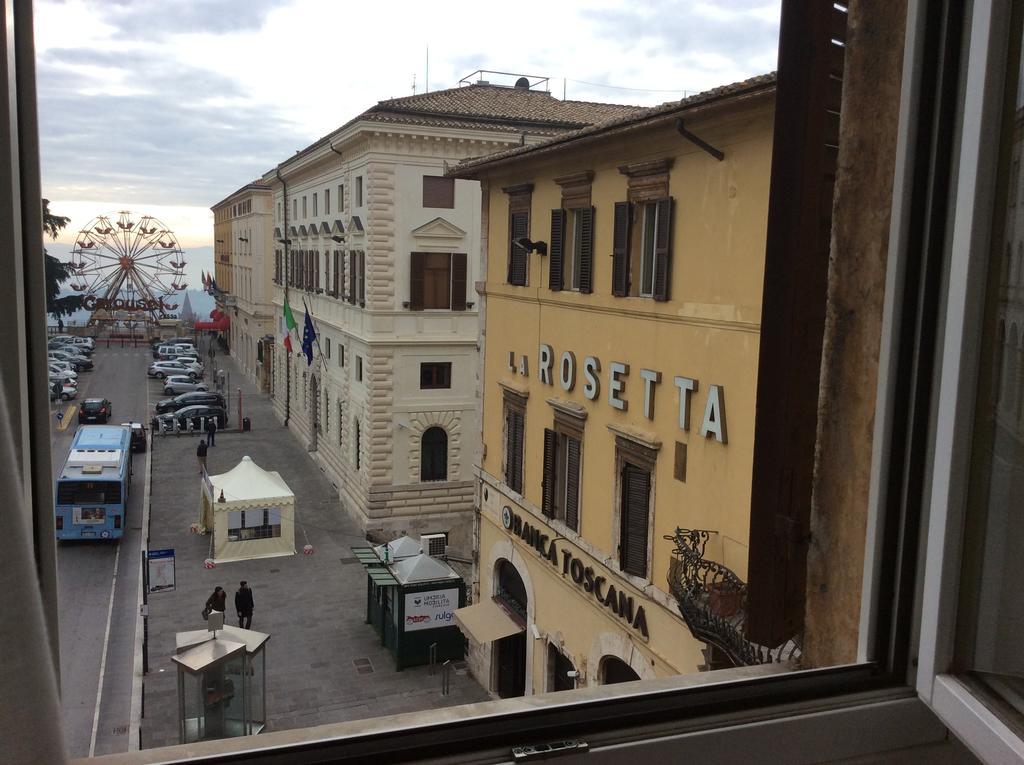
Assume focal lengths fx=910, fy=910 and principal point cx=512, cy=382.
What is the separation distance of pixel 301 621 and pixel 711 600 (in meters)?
8.27

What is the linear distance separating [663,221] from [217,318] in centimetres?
3541

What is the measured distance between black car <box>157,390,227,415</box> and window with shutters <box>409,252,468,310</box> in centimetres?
1201

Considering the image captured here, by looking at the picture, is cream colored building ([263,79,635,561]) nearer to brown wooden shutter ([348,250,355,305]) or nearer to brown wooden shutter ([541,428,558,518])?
brown wooden shutter ([348,250,355,305])

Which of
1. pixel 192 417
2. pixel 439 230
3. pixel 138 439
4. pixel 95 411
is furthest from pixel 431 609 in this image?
pixel 192 417

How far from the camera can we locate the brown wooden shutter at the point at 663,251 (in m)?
7.04

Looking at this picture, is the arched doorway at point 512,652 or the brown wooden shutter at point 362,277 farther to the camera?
the brown wooden shutter at point 362,277

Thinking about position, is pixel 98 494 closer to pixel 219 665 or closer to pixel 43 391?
pixel 219 665

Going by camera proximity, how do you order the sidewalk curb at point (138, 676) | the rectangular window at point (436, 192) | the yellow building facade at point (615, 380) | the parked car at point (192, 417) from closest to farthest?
1. the yellow building facade at point (615, 380)
2. the sidewalk curb at point (138, 676)
3. the rectangular window at point (436, 192)
4. the parked car at point (192, 417)

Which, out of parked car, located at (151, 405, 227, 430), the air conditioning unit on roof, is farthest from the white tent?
parked car, located at (151, 405, 227, 430)

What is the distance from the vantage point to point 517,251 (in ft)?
33.2

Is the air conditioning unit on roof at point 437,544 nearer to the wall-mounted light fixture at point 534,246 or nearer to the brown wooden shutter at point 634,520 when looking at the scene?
the wall-mounted light fixture at point 534,246

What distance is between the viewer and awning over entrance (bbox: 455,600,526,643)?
995 cm

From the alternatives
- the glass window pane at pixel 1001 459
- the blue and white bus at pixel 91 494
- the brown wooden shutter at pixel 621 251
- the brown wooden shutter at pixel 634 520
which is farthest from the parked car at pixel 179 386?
the glass window pane at pixel 1001 459

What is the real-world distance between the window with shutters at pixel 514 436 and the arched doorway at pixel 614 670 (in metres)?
2.23
